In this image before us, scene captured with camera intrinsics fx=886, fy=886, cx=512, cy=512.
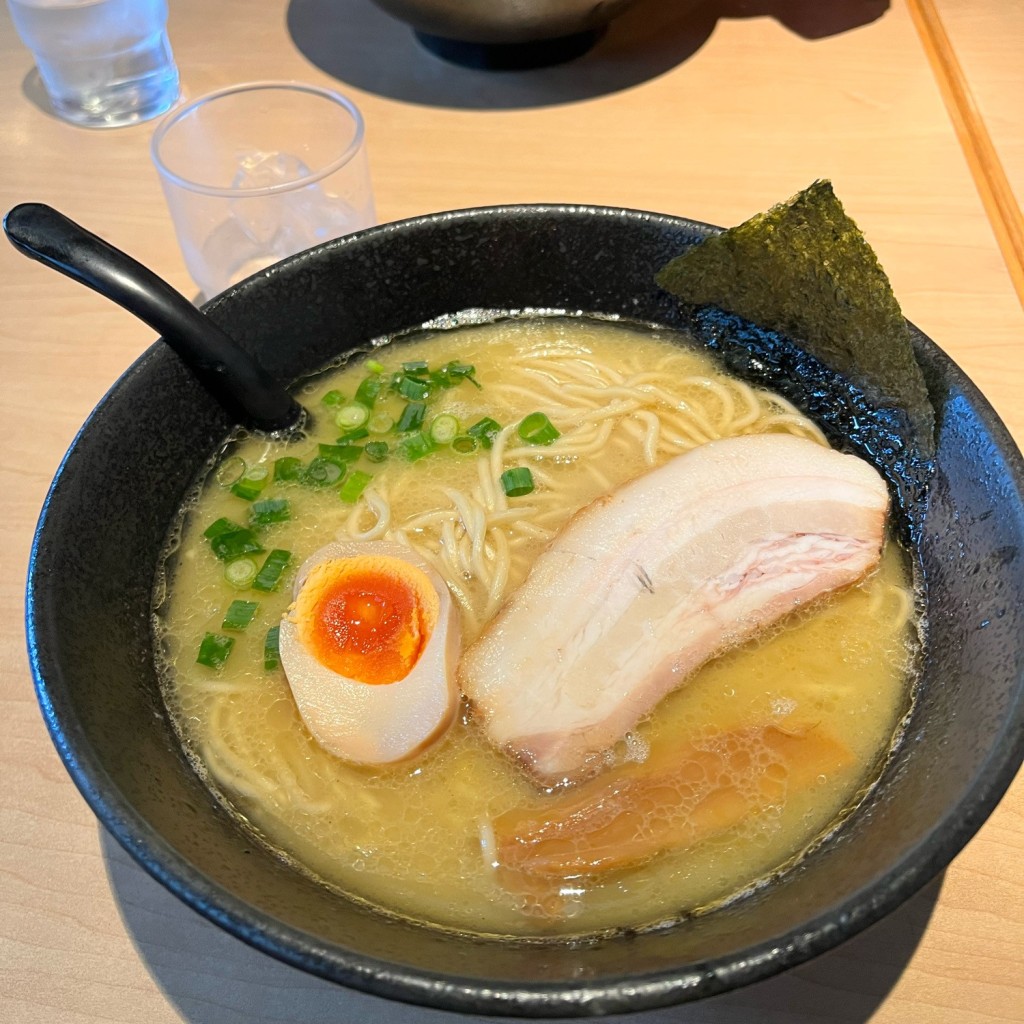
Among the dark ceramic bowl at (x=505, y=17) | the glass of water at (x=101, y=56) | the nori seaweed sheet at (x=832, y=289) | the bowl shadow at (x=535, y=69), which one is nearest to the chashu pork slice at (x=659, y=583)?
the nori seaweed sheet at (x=832, y=289)

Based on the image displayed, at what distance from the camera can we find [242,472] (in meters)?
1.75

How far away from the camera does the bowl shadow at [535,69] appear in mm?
2857

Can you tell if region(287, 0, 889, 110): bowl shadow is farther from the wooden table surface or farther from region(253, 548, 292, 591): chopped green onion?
region(253, 548, 292, 591): chopped green onion

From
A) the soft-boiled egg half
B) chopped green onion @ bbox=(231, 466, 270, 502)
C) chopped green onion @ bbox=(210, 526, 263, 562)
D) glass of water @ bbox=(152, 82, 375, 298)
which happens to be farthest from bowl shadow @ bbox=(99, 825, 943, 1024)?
glass of water @ bbox=(152, 82, 375, 298)

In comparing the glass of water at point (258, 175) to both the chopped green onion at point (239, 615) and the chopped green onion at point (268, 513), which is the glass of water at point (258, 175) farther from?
the chopped green onion at point (239, 615)

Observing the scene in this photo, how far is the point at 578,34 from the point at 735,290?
1.56 metres

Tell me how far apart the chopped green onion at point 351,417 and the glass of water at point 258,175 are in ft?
1.84

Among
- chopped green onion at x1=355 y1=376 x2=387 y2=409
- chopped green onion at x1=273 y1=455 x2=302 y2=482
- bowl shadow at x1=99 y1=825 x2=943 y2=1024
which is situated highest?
chopped green onion at x1=355 y1=376 x2=387 y2=409

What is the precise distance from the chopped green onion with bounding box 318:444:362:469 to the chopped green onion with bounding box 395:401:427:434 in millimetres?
103

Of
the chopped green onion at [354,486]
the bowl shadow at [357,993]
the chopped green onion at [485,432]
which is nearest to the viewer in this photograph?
the bowl shadow at [357,993]

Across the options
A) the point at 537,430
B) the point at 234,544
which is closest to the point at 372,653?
the point at 234,544

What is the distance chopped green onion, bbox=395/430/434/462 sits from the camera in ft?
5.75

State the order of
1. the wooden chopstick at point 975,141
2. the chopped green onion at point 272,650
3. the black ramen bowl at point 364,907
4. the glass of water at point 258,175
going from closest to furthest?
the black ramen bowl at point 364,907 < the chopped green onion at point 272,650 < the glass of water at point 258,175 < the wooden chopstick at point 975,141

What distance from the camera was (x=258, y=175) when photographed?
2299mm
